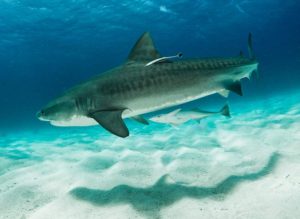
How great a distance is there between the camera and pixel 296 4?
38.2 meters

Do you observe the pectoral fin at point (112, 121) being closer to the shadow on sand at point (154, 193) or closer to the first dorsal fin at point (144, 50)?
the shadow on sand at point (154, 193)

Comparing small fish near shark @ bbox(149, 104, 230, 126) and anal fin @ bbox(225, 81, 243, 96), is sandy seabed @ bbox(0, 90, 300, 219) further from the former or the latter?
anal fin @ bbox(225, 81, 243, 96)

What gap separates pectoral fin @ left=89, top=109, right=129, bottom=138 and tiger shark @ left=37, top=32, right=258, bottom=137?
15 millimetres

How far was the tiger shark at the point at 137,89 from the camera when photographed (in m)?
4.57

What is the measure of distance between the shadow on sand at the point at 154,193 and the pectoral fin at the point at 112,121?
1.10 m

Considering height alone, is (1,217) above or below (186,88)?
below

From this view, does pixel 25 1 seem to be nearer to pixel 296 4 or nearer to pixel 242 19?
pixel 242 19

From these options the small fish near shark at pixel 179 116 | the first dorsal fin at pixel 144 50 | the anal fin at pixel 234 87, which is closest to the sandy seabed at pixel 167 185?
the small fish near shark at pixel 179 116

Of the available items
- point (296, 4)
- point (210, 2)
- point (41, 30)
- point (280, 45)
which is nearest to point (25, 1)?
point (41, 30)

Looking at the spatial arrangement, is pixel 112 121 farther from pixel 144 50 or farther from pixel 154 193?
pixel 144 50

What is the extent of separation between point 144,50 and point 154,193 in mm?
2647

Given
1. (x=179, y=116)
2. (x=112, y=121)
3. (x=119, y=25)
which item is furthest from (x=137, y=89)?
(x=119, y=25)

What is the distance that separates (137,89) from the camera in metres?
4.66

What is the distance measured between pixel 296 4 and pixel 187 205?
42.8 metres
